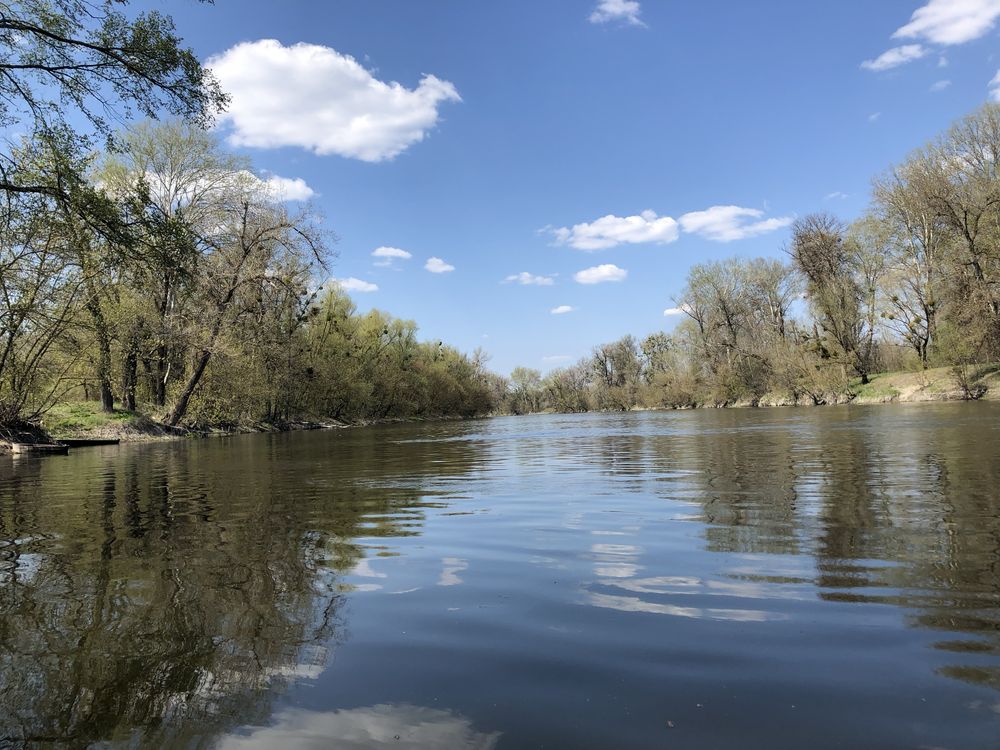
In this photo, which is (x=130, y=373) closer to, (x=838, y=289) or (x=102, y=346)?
(x=102, y=346)

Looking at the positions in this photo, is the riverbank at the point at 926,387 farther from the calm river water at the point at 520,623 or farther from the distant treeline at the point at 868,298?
the calm river water at the point at 520,623

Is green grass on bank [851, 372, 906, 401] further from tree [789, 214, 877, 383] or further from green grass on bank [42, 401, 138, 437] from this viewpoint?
green grass on bank [42, 401, 138, 437]

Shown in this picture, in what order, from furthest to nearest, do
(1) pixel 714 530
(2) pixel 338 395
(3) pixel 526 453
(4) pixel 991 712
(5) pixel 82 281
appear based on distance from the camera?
1. (2) pixel 338 395
2. (5) pixel 82 281
3. (3) pixel 526 453
4. (1) pixel 714 530
5. (4) pixel 991 712

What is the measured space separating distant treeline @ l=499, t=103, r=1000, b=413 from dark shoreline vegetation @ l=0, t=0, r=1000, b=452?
0.57ft

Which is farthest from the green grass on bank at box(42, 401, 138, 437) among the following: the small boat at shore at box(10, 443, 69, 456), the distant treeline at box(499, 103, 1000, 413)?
the distant treeline at box(499, 103, 1000, 413)

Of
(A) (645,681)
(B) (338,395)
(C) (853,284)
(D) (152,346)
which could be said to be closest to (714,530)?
(A) (645,681)

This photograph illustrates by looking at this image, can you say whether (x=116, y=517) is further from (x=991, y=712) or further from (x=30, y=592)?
(x=991, y=712)

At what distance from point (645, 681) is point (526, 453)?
49.0 feet

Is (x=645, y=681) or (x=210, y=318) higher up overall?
(x=210, y=318)

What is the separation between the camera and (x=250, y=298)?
37812 millimetres

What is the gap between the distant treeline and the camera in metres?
37.5

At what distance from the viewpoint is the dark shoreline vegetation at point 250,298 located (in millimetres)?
13102

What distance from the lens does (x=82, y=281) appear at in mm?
21094

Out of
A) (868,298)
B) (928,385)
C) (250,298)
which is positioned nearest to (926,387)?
(928,385)
